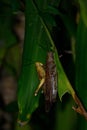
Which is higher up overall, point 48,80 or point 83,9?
point 83,9

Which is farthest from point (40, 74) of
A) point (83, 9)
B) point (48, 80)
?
point (83, 9)

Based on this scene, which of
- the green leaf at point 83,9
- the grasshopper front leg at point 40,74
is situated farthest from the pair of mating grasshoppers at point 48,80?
the green leaf at point 83,9

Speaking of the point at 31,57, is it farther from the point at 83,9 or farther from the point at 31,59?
the point at 83,9

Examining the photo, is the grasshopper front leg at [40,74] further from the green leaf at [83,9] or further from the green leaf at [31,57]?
the green leaf at [83,9]

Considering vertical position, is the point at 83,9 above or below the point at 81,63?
above

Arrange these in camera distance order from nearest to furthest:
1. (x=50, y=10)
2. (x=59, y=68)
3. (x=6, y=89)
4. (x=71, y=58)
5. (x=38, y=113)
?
(x=59, y=68) → (x=50, y=10) → (x=71, y=58) → (x=38, y=113) → (x=6, y=89)

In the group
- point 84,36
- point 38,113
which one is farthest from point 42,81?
point 38,113

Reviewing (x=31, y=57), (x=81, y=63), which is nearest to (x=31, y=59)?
(x=31, y=57)

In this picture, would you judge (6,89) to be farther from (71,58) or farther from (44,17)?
(44,17)

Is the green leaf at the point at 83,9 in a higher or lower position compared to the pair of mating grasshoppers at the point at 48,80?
higher
